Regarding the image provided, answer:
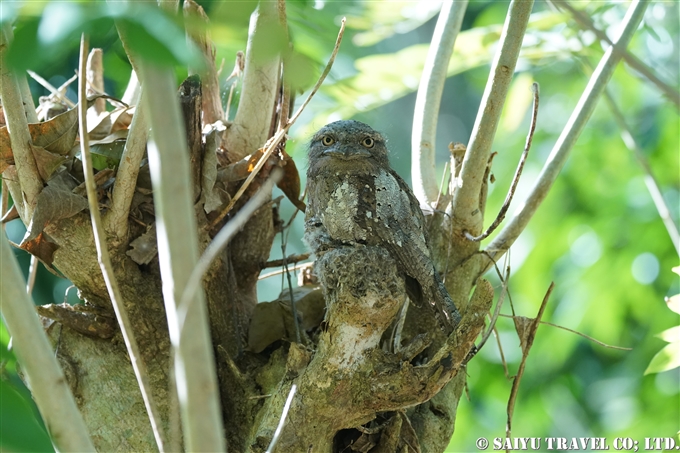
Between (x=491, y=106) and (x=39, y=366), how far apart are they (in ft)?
5.19

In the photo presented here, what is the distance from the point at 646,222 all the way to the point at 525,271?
0.93 m

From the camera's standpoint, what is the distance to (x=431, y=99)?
2.60 m

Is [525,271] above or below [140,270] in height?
above

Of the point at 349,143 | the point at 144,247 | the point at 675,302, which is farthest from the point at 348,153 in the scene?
the point at 675,302

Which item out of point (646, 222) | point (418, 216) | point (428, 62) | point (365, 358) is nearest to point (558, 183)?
point (646, 222)

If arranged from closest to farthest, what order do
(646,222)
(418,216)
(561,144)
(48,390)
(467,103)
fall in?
(48,390) → (418,216) → (561,144) → (646,222) → (467,103)

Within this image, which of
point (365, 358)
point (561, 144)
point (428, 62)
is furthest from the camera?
point (428, 62)

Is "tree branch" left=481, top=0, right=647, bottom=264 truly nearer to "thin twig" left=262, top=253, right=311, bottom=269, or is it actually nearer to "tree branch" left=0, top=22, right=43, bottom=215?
"thin twig" left=262, top=253, right=311, bottom=269

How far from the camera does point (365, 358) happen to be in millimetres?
1891

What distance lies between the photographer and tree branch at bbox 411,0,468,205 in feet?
8.38

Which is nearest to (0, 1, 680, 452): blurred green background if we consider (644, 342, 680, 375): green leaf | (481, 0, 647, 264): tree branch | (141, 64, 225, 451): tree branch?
(141, 64, 225, 451): tree branch

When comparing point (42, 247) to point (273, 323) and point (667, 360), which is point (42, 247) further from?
point (667, 360)

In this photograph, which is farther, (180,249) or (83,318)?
(83,318)

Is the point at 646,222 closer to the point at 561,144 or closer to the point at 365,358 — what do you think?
the point at 561,144
